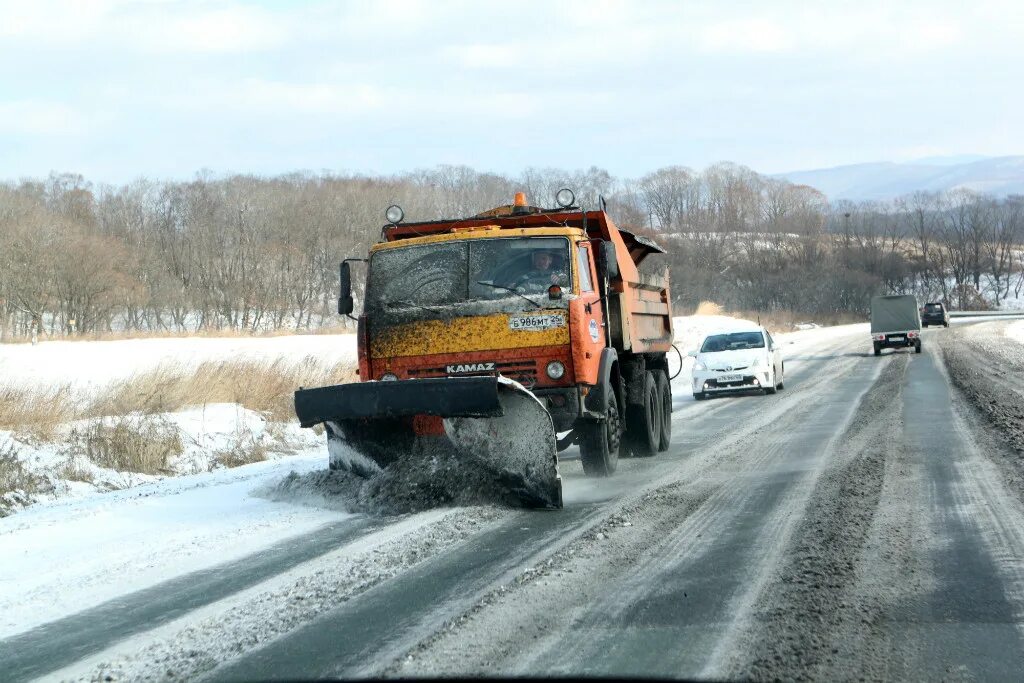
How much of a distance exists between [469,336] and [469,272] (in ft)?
2.32

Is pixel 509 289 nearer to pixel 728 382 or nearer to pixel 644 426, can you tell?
pixel 644 426

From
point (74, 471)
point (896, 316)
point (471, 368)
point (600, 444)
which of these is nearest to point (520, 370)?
point (471, 368)

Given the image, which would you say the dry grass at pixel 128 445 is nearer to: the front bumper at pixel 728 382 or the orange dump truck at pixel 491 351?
the orange dump truck at pixel 491 351

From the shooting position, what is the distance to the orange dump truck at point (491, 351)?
8477mm

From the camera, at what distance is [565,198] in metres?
11.0

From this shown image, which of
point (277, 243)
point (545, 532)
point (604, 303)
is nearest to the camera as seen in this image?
point (545, 532)

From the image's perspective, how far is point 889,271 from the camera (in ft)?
396

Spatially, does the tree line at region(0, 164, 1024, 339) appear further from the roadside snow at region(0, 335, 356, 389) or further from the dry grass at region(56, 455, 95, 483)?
the dry grass at region(56, 455, 95, 483)

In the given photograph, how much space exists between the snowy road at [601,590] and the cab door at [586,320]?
1.16 metres

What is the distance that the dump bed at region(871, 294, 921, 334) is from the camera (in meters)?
39.2

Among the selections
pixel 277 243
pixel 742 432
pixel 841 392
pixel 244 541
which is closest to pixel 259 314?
pixel 277 243

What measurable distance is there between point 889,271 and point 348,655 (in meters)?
124

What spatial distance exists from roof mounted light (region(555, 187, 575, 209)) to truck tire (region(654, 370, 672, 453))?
3.28 meters

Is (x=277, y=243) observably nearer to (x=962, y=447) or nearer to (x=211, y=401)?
(x=211, y=401)
